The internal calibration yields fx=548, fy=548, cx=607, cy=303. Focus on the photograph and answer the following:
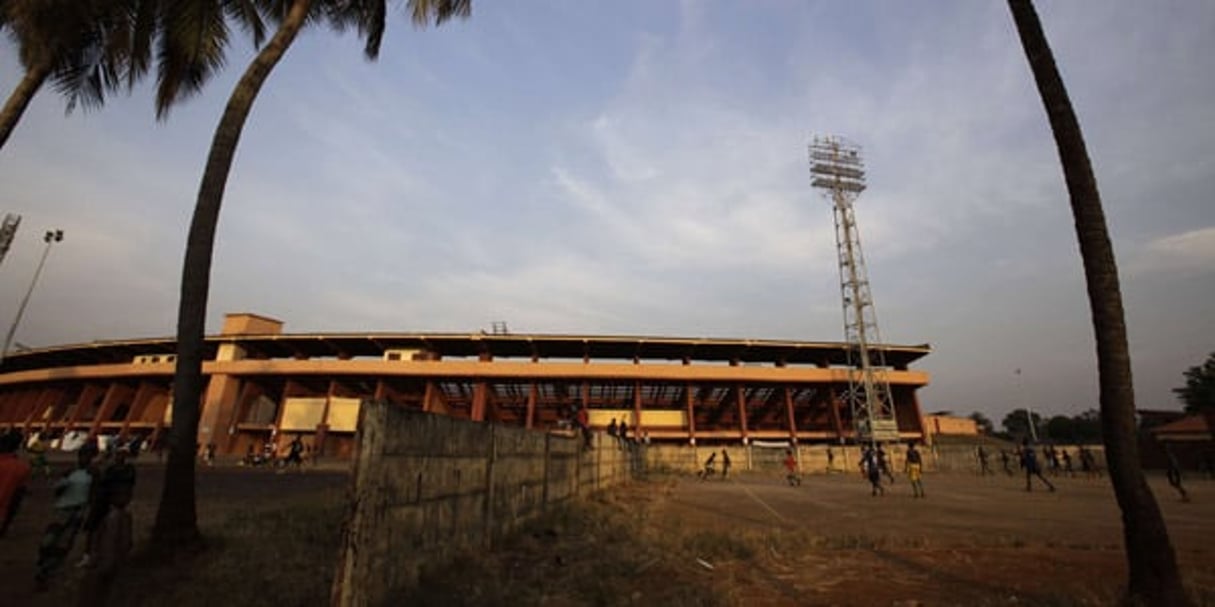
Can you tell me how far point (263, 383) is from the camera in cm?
4466

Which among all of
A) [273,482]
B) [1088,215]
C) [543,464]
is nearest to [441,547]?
[543,464]

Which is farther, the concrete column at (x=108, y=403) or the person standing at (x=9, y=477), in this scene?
the concrete column at (x=108, y=403)

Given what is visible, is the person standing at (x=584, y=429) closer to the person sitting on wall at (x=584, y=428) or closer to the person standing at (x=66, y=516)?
the person sitting on wall at (x=584, y=428)

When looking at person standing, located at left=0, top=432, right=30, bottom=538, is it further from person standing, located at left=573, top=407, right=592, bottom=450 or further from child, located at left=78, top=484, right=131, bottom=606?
person standing, located at left=573, top=407, right=592, bottom=450

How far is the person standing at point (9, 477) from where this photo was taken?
661 centimetres

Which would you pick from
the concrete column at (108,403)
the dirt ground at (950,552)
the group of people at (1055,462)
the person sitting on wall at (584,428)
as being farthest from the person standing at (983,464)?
the concrete column at (108,403)

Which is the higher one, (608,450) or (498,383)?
(498,383)

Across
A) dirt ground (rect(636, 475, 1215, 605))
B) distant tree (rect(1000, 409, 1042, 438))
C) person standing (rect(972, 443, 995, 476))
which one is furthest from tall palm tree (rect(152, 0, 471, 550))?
distant tree (rect(1000, 409, 1042, 438))

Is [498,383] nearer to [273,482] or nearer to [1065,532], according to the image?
[273,482]

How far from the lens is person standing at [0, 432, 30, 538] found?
21.7 ft

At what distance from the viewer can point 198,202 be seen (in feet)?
27.8

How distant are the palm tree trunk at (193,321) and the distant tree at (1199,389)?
252 feet

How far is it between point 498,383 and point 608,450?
24.7 meters

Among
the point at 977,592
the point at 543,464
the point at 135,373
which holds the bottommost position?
the point at 977,592
